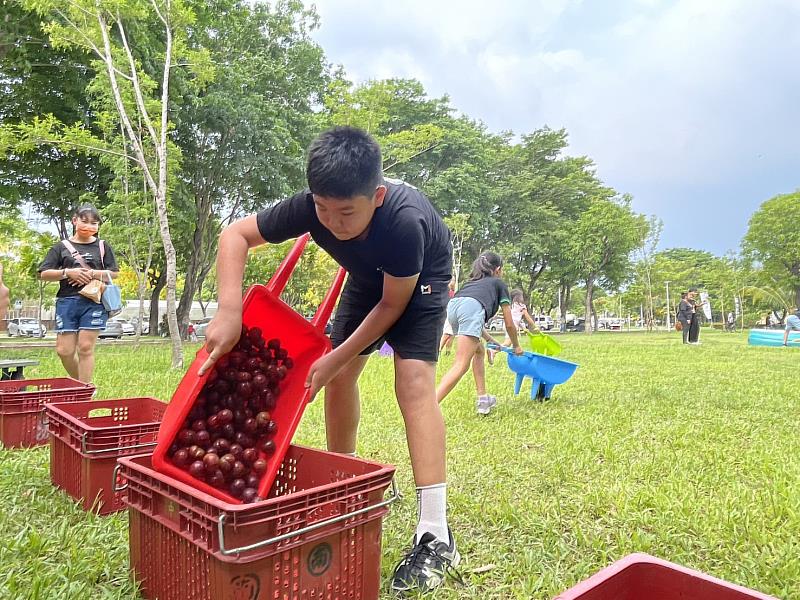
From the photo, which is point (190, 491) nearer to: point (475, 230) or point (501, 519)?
point (501, 519)

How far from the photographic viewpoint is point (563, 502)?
264cm

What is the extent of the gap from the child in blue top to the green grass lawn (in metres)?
0.32

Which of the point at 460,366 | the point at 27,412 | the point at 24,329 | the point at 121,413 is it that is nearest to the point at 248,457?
the point at 121,413

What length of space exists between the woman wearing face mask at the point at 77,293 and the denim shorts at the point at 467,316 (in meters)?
2.80

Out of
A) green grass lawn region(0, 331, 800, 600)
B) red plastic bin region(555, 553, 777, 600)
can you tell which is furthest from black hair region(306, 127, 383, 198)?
green grass lawn region(0, 331, 800, 600)

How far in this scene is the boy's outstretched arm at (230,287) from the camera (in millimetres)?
1776

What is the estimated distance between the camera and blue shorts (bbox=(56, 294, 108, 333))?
4359 millimetres

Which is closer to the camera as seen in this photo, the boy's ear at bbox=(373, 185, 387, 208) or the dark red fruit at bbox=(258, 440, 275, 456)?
the boy's ear at bbox=(373, 185, 387, 208)

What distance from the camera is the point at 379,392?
634 centimetres

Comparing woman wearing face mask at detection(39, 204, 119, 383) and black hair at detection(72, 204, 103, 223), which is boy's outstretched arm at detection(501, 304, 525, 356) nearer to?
woman wearing face mask at detection(39, 204, 119, 383)

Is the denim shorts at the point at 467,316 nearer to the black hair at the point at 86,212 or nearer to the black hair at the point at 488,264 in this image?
the black hair at the point at 488,264

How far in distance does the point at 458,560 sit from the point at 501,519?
48 cm

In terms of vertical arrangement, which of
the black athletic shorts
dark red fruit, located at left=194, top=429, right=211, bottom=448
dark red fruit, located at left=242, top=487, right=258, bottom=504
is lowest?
dark red fruit, located at left=242, top=487, right=258, bottom=504

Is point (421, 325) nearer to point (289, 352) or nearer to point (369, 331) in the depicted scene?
point (369, 331)
